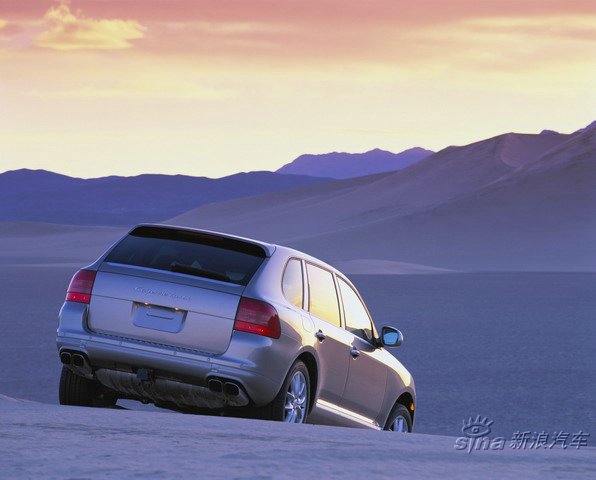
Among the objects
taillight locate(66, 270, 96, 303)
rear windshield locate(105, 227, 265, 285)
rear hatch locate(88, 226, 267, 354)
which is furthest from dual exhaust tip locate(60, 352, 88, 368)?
rear windshield locate(105, 227, 265, 285)

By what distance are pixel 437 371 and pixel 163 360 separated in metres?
14.3

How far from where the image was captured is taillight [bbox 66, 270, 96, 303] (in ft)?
31.3

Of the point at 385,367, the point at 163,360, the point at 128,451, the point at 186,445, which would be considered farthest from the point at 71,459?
the point at 385,367

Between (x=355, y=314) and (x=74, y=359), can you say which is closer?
(x=74, y=359)

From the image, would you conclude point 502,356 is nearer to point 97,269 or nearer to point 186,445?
point 97,269

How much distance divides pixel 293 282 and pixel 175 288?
92 centimetres

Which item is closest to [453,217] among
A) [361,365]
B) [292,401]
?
[361,365]

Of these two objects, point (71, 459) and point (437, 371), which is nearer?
point (71, 459)

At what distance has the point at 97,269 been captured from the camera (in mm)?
9586

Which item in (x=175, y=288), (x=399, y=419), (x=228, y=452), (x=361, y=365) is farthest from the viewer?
(x=399, y=419)

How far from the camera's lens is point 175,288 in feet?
30.3

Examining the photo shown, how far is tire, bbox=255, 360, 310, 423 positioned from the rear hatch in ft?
1.79

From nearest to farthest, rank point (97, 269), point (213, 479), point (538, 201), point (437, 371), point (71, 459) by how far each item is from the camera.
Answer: point (213, 479)
point (71, 459)
point (97, 269)
point (437, 371)
point (538, 201)

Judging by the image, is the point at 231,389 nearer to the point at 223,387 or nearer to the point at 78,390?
the point at 223,387
